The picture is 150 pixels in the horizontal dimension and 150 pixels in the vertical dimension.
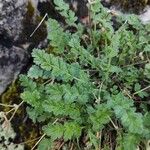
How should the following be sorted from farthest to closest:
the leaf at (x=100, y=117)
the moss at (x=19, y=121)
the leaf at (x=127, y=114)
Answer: the moss at (x=19, y=121)
the leaf at (x=100, y=117)
the leaf at (x=127, y=114)

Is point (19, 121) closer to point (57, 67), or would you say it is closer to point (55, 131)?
point (55, 131)

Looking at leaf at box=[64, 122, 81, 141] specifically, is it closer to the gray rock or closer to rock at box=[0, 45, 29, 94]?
rock at box=[0, 45, 29, 94]

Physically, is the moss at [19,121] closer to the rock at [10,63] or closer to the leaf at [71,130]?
the rock at [10,63]

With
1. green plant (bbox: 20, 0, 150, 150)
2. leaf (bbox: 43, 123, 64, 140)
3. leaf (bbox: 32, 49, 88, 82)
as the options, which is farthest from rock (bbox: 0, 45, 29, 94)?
leaf (bbox: 43, 123, 64, 140)

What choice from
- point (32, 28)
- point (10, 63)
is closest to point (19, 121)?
point (10, 63)

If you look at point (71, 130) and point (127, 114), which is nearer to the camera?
point (127, 114)

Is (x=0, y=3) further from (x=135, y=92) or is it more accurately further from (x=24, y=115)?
(x=135, y=92)

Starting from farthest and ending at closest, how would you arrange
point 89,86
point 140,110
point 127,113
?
1. point 140,110
2. point 89,86
3. point 127,113

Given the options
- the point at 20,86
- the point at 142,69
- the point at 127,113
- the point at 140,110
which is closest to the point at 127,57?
the point at 142,69

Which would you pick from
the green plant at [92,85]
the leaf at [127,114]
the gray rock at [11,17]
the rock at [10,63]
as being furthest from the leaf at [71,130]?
the gray rock at [11,17]
